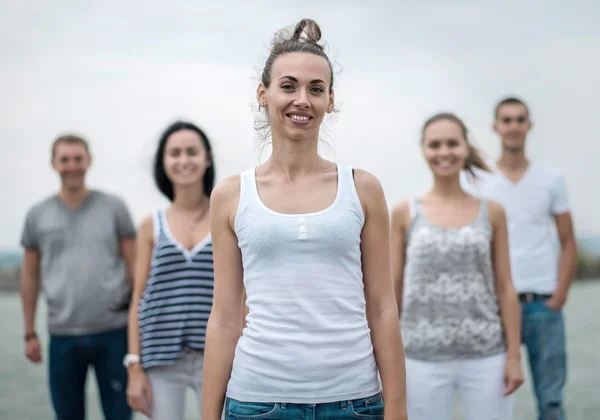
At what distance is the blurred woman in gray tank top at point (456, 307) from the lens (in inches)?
114

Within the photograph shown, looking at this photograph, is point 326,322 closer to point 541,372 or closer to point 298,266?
point 298,266

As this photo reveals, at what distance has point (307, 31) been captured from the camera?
2.02m

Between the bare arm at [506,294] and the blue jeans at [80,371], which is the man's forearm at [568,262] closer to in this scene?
the bare arm at [506,294]

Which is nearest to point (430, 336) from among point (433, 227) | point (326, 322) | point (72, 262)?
point (433, 227)

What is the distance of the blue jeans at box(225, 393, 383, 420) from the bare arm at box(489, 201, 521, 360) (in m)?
1.24

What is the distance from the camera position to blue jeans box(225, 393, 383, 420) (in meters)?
1.81

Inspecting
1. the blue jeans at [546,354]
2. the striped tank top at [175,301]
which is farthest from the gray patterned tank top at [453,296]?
the blue jeans at [546,354]

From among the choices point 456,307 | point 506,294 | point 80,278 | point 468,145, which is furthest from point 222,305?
point 80,278

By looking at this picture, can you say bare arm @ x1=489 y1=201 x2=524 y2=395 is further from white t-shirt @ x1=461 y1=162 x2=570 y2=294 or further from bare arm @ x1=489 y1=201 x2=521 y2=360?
white t-shirt @ x1=461 y1=162 x2=570 y2=294

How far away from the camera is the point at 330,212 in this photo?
6.07ft

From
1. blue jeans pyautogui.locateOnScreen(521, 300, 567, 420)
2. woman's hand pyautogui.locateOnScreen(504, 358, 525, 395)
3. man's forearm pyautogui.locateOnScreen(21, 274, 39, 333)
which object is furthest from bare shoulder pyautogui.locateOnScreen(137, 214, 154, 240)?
blue jeans pyautogui.locateOnScreen(521, 300, 567, 420)

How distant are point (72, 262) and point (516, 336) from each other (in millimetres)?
2054

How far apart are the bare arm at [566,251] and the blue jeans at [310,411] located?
2283mm

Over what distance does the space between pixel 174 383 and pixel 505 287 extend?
124 centimetres
